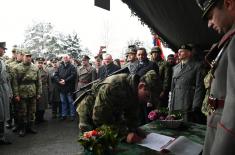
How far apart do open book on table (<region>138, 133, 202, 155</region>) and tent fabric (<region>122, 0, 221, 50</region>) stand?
2120 mm

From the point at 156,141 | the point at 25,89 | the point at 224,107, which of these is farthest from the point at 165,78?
the point at 224,107

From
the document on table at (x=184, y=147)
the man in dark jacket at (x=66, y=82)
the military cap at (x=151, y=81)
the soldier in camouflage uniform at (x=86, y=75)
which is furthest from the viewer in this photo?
the man in dark jacket at (x=66, y=82)

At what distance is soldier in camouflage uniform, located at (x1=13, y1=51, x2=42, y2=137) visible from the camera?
6.96 metres

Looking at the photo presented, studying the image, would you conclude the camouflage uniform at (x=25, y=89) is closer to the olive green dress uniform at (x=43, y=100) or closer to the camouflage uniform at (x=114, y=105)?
A: the olive green dress uniform at (x=43, y=100)

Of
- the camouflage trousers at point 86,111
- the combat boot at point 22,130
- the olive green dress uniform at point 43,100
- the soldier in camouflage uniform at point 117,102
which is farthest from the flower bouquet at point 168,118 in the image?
the olive green dress uniform at point 43,100

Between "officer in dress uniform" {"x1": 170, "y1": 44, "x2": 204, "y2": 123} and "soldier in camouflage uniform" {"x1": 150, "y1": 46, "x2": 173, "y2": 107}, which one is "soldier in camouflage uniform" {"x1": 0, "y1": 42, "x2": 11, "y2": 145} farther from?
"officer in dress uniform" {"x1": 170, "y1": 44, "x2": 204, "y2": 123}

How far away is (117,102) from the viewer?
292 cm

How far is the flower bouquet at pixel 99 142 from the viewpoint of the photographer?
6.98 ft

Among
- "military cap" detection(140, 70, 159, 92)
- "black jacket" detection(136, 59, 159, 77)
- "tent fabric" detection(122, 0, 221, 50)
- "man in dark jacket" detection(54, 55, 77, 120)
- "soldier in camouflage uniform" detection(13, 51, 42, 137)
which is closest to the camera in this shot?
"military cap" detection(140, 70, 159, 92)

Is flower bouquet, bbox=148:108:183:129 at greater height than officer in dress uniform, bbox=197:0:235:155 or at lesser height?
lesser

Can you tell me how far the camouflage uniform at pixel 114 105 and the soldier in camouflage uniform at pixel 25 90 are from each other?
162 inches

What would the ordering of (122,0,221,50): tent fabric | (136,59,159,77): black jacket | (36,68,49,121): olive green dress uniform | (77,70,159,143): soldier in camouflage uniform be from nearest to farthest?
(77,70,159,143): soldier in camouflage uniform < (122,0,221,50): tent fabric < (136,59,159,77): black jacket < (36,68,49,121): olive green dress uniform

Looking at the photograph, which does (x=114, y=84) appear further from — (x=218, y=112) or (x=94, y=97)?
(x=218, y=112)

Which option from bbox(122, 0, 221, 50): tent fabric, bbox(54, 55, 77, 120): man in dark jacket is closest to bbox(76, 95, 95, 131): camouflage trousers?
bbox(122, 0, 221, 50): tent fabric
